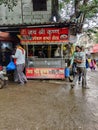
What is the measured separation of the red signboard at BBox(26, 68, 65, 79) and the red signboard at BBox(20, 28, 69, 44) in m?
1.43

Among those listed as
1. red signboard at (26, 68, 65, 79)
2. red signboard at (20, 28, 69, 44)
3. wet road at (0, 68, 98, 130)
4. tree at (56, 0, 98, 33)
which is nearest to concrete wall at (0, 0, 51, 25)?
tree at (56, 0, 98, 33)

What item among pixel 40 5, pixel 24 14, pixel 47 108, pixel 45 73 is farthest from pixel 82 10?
pixel 47 108

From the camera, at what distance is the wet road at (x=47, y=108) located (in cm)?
568

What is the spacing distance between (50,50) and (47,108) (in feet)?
19.9

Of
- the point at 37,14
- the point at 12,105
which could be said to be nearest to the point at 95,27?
the point at 37,14

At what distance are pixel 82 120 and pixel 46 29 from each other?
711 centimetres

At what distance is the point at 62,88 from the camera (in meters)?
10.6

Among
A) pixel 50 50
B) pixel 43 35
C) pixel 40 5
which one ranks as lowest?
pixel 50 50

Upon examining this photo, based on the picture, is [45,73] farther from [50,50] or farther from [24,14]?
[24,14]

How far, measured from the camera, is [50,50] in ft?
42.3

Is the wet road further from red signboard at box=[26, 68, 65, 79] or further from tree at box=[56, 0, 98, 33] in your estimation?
tree at box=[56, 0, 98, 33]

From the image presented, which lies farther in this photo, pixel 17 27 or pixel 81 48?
pixel 17 27

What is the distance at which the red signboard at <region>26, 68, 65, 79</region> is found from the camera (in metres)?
12.4

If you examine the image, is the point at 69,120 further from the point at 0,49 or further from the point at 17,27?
the point at 0,49
